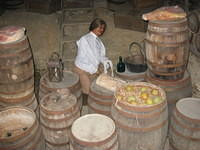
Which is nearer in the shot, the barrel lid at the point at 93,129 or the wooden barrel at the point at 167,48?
the barrel lid at the point at 93,129

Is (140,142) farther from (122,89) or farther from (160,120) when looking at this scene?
(122,89)

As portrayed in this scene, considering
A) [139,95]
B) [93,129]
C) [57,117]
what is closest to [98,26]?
[139,95]

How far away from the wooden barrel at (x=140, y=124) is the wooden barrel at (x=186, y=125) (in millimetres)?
269

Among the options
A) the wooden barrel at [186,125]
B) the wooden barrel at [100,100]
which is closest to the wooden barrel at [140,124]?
the wooden barrel at [186,125]

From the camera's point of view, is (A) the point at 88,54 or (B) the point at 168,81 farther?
(A) the point at 88,54

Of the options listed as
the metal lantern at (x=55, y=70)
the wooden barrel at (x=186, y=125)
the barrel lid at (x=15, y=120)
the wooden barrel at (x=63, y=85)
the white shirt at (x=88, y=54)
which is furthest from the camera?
the white shirt at (x=88, y=54)

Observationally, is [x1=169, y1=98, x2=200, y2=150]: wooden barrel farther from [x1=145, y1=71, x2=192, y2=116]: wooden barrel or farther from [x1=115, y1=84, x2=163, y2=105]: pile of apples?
[x1=115, y1=84, x2=163, y2=105]: pile of apples

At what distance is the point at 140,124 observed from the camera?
3.54 m

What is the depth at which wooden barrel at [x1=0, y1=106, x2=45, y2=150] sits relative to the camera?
3.52 m

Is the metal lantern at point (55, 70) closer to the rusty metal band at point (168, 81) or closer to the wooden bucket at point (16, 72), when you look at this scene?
the wooden bucket at point (16, 72)

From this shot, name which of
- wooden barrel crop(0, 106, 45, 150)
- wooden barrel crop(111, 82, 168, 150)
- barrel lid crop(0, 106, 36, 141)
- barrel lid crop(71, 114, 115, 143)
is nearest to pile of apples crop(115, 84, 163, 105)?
wooden barrel crop(111, 82, 168, 150)

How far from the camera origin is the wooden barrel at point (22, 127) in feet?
11.6

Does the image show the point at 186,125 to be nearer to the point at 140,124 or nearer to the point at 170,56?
the point at 140,124

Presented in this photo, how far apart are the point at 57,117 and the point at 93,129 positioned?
0.71m
